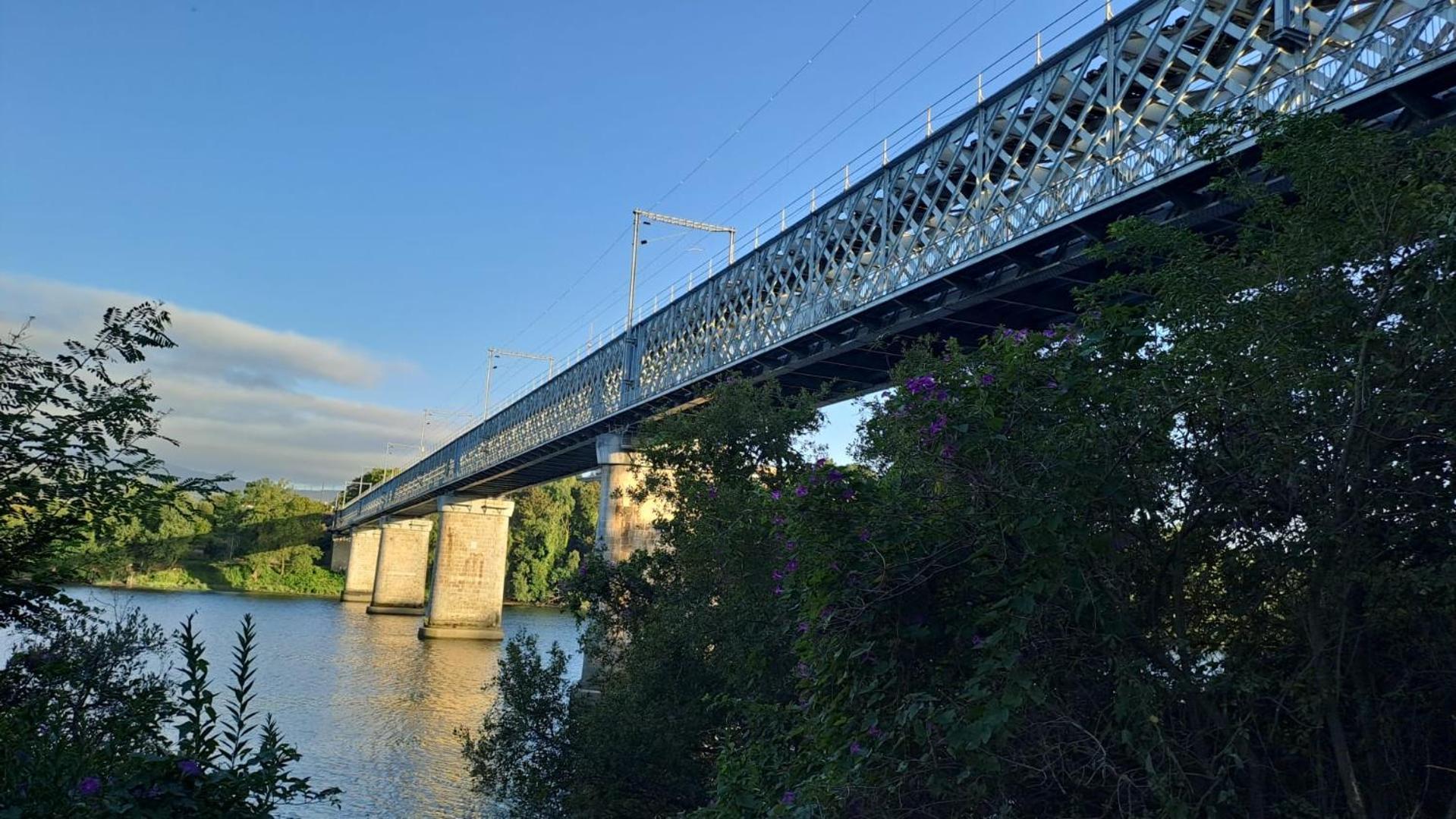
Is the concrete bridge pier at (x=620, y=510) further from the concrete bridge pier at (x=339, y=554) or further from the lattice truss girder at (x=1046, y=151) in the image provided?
the concrete bridge pier at (x=339, y=554)

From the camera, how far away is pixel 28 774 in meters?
3.65

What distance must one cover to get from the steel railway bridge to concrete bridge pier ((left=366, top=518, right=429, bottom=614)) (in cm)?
6461

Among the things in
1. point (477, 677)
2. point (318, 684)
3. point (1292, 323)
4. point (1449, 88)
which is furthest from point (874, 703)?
point (477, 677)

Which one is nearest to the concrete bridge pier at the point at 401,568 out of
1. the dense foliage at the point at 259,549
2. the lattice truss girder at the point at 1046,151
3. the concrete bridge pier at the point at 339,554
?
the dense foliage at the point at 259,549

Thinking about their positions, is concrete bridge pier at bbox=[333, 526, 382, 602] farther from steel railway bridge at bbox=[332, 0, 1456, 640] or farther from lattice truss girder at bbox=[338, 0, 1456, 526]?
lattice truss girder at bbox=[338, 0, 1456, 526]

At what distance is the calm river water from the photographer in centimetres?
2444

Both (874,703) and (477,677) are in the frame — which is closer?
(874,703)

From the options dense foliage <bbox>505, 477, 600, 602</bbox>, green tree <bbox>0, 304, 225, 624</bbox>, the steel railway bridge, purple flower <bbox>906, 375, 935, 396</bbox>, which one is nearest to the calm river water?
green tree <bbox>0, 304, 225, 624</bbox>

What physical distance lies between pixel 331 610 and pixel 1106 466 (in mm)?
96256

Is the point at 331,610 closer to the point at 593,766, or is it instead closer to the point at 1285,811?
the point at 593,766

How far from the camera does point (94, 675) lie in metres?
6.88

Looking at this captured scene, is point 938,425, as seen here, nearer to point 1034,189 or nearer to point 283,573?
point 1034,189

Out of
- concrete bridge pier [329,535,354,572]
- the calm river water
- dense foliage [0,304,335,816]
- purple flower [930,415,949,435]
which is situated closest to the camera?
dense foliage [0,304,335,816]

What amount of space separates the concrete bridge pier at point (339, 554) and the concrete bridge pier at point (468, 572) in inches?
2304
